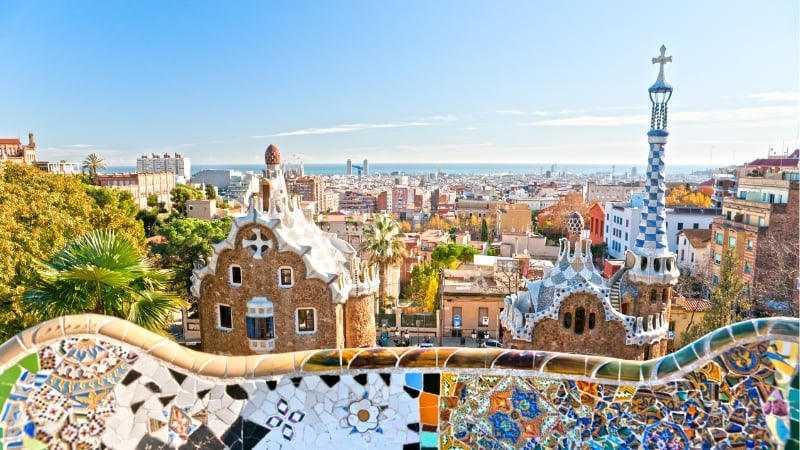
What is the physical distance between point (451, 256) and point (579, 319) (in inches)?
833

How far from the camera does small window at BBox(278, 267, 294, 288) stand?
1289cm

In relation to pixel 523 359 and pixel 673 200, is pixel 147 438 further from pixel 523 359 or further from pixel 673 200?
pixel 673 200

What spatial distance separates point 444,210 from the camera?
95.7 meters

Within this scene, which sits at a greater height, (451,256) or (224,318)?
(224,318)

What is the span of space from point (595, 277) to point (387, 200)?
113 m

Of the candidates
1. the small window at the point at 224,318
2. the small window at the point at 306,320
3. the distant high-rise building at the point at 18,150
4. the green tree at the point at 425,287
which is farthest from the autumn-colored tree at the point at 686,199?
the distant high-rise building at the point at 18,150

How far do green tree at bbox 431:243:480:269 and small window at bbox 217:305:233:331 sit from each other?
1945cm

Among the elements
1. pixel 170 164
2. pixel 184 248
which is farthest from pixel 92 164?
pixel 170 164

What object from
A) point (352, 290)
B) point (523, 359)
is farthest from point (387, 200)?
point (523, 359)

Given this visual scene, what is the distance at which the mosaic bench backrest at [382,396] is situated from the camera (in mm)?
4148

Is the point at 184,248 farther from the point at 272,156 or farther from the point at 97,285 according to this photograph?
the point at 97,285

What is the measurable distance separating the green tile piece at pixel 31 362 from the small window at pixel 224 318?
9.24 meters

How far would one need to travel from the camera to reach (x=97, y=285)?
7.42m

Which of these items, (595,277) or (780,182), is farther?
(780,182)
